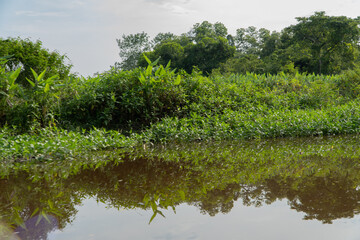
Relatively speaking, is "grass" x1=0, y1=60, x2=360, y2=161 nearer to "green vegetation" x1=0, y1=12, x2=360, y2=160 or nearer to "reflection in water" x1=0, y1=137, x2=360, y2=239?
"green vegetation" x1=0, y1=12, x2=360, y2=160

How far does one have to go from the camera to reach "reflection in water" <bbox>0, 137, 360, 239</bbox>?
259 centimetres

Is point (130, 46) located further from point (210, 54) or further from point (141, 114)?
point (141, 114)

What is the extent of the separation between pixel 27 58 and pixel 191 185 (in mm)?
6146

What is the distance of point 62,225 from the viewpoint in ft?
7.77

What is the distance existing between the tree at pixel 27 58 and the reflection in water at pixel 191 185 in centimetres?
442

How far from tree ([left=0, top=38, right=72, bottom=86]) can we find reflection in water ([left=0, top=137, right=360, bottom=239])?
14.5ft

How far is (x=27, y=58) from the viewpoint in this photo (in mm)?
7824

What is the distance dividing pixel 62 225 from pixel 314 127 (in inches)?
204

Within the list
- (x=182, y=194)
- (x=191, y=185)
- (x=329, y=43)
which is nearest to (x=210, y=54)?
(x=329, y=43)

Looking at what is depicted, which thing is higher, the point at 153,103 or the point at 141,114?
the point at 153,103

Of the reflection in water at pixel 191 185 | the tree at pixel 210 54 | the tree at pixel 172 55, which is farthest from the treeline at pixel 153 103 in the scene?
the tree at pixel 172 55

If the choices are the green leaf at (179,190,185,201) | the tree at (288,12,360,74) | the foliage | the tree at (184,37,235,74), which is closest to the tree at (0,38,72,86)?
the foliage

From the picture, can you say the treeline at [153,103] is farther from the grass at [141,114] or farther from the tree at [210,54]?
the tree at [210,54]

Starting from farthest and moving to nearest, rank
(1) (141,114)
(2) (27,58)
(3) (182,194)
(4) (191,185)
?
1. (2) (27,58)
2. (1) (141,114)
3. (4) (191,185)
4. (3) (182,194)
